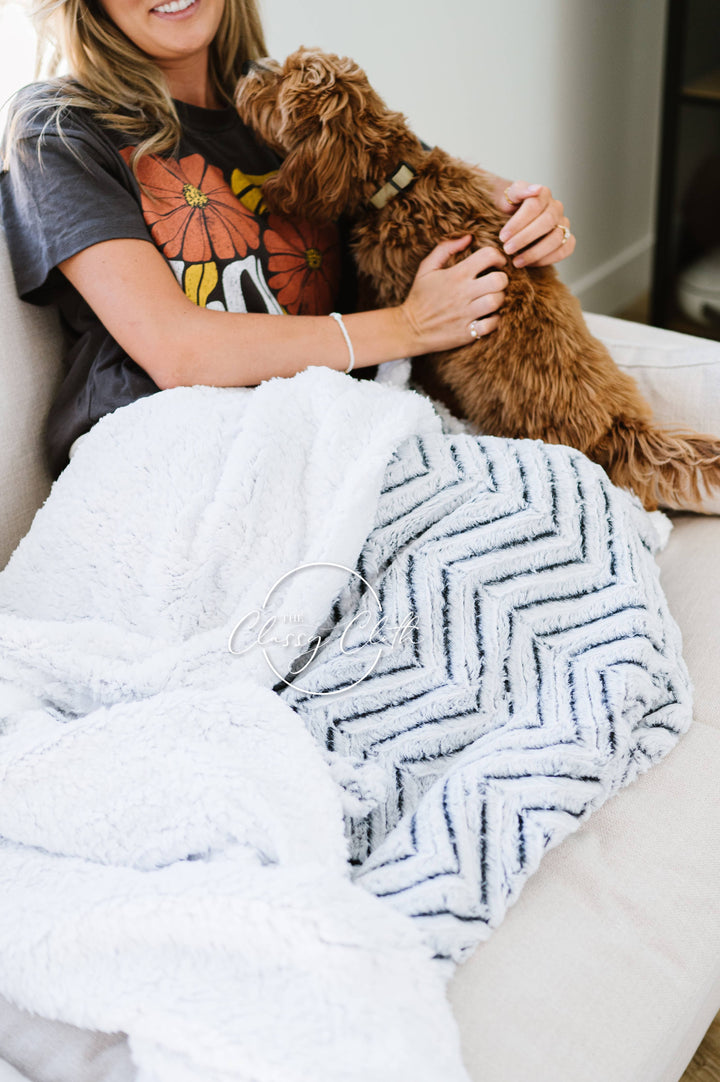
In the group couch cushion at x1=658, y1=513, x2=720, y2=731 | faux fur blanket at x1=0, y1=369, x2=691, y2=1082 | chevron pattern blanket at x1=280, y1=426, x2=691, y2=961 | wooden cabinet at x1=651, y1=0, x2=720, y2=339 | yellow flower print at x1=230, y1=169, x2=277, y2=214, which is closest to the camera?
faux fur blanket at x1=0, y1=369, x2=691, y2=1082

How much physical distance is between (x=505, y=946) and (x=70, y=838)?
333 mm

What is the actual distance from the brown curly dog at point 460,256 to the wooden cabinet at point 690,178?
1220mm

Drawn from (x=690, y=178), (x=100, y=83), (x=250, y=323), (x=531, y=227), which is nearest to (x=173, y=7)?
(x=100, y=83)

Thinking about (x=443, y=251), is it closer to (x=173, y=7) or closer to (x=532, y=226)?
(x=532, y=226)

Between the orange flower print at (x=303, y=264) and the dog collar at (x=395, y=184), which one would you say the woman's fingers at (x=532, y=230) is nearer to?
the dog collar at (x=395, y=184)

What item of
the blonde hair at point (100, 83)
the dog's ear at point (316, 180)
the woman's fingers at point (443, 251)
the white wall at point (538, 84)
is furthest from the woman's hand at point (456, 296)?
the white wall at point (538, 84)

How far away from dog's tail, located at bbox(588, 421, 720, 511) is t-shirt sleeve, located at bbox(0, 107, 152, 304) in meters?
0.59

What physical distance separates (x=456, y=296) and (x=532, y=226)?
139 mm

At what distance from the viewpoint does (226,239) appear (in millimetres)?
1033

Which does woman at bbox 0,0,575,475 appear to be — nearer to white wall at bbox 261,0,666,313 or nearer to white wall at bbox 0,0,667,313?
white wall at bbox 0,0,667,313

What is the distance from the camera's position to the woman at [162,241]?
92 cm

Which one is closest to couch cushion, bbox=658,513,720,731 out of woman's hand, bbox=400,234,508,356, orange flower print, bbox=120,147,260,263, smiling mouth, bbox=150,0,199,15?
woman's hand, bbox=400,234,508,356

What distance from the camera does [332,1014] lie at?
1.69 feet

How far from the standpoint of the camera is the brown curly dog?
976mm
